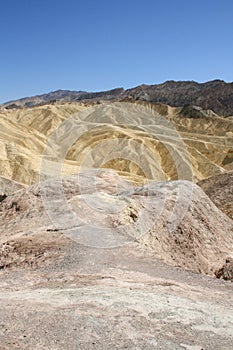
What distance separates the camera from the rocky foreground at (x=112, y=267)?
6895 mm

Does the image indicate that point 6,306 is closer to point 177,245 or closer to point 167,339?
point 167,339

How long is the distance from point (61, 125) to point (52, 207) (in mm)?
78251

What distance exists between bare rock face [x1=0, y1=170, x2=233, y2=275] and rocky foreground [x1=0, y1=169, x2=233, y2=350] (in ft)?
0.12

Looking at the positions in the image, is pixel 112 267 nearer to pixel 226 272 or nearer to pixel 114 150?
pixel 226 272

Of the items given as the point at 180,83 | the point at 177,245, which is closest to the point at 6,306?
the point at 177,245

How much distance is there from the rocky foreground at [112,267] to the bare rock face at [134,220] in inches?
1.5

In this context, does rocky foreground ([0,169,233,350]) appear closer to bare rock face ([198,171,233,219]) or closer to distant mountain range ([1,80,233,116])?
bare rock face ([198,171,233,219])

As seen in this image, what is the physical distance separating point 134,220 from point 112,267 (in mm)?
2911

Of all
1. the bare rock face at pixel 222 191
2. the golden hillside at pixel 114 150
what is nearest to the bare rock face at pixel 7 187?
the bare rock face at pixel 222 191

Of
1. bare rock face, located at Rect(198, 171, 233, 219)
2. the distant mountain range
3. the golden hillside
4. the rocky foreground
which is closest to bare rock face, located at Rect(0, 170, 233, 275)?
the rocky foreground

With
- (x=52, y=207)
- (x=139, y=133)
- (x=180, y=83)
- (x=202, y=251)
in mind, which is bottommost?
(x=202, y=251)

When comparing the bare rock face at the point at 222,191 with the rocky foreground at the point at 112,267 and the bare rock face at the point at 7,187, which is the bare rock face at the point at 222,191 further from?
the bare rock face at the point at 7,187

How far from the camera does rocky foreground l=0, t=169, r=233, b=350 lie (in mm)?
6895

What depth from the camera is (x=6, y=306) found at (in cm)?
781
